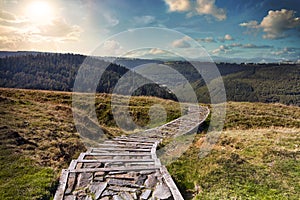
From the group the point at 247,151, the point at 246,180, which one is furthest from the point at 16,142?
the point at 247,151

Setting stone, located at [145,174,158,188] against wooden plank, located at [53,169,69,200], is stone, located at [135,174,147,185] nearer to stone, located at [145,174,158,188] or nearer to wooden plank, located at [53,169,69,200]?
stone, located at [145,174,158,188]

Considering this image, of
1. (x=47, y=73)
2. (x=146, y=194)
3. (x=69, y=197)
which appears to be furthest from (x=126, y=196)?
(x=47, y=73)

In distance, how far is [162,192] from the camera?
21.2ft

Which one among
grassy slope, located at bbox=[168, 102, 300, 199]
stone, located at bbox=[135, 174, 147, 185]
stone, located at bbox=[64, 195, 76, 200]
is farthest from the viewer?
grassy slope, located at bbox=[168, 102, 300, 199]

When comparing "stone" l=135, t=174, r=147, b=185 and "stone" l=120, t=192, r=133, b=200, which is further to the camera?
"stone" l=135, t=174, r=147, b=185

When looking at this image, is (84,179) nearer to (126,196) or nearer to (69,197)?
(69,197)

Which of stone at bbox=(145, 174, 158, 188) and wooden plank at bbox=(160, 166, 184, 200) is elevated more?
wooden plank at bbox=(160, 166, 184, 200)

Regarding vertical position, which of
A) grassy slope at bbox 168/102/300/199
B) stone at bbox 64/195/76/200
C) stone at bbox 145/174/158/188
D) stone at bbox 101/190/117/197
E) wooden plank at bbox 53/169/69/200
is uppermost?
wooden plank at bbox 53/169/69/200

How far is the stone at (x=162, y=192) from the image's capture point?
626 centimetres

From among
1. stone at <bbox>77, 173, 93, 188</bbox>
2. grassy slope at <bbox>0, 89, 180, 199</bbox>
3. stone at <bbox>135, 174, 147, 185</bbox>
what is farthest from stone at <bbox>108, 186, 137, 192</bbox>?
grassy slope at <bbox>0, 89, 180, 199</bbox>

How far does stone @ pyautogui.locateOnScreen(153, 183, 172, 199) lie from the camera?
6.26 metres

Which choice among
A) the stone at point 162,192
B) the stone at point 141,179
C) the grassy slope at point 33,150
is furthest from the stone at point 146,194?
the grassy slope at point 33,150

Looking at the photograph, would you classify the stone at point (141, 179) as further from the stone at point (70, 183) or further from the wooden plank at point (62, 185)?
the wooden plank at point (62, 185)

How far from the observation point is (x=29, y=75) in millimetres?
114250
